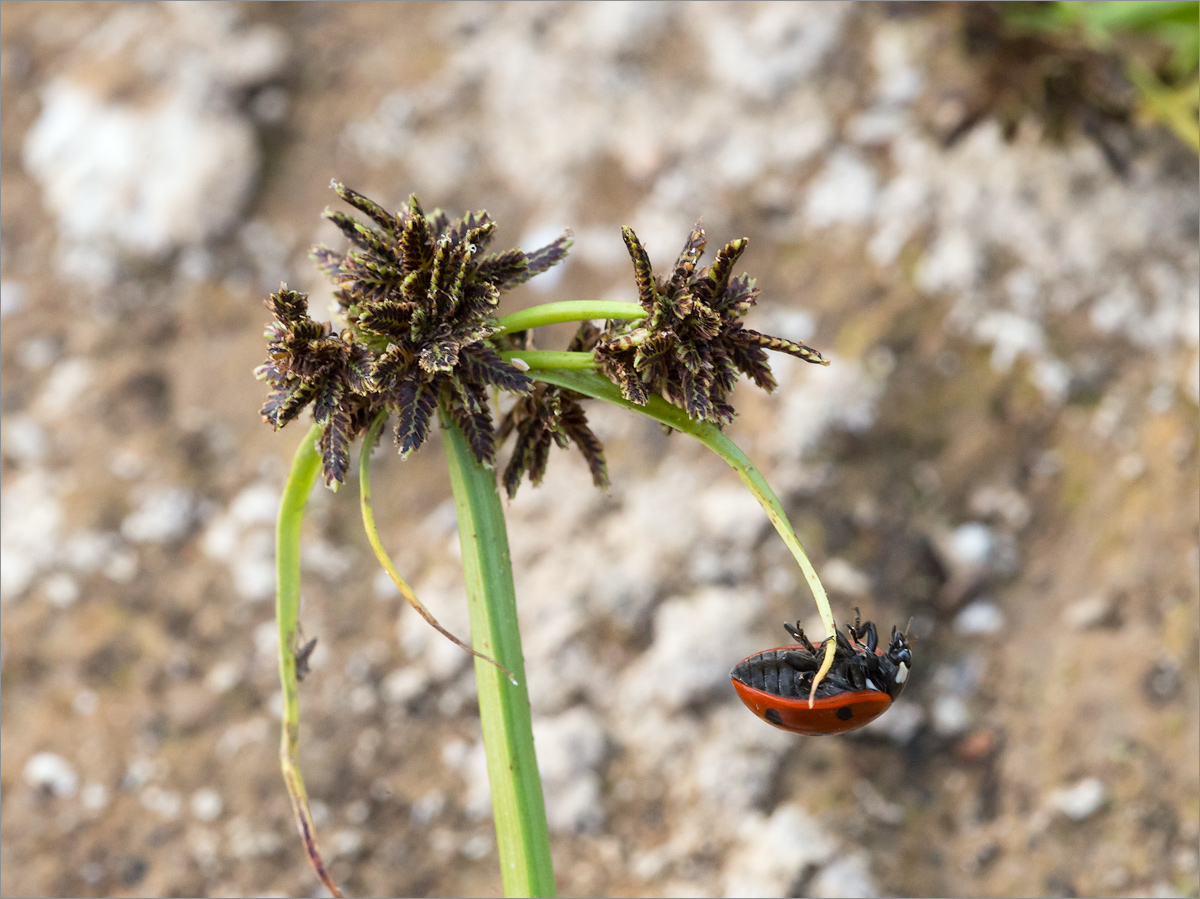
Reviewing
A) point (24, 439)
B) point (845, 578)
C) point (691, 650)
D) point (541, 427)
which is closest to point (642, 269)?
point (541, 427)

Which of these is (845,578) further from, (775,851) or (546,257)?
(546,257)

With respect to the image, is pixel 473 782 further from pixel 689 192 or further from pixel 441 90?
pixel 441 90

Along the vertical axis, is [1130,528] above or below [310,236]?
below

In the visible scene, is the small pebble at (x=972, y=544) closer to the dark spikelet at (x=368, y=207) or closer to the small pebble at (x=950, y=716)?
the small pebble at (x=950, y=716)


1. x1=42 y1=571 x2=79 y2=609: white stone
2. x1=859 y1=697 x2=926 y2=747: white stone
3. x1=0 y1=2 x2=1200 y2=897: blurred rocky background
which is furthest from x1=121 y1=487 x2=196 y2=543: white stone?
x1=859 y1=697 x2=926 y2=747: white stone

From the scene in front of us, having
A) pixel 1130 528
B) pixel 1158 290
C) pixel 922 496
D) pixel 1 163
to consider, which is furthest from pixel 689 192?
pixel 1 163

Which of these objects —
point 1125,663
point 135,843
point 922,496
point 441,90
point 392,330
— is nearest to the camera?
point 392,330

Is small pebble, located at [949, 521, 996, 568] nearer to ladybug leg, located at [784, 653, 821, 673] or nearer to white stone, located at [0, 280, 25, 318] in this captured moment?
ladybug leg, located at [784, 653, 821, 673]
